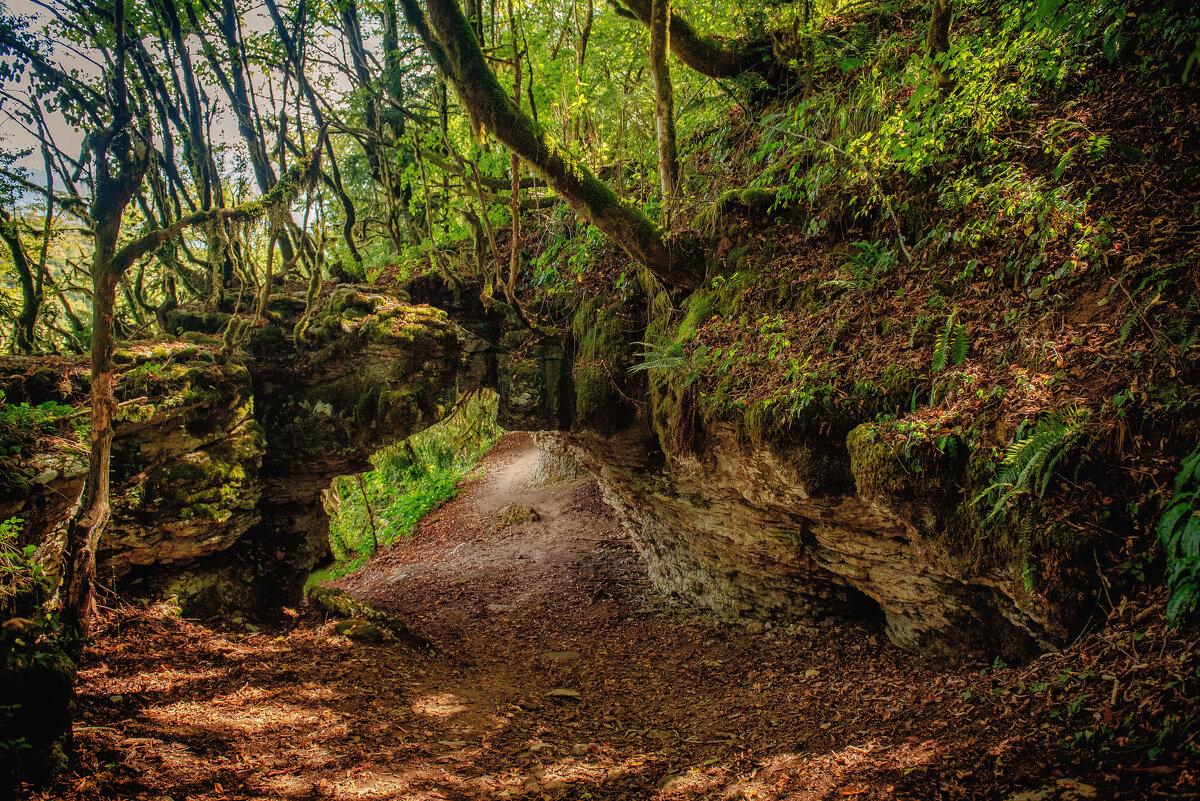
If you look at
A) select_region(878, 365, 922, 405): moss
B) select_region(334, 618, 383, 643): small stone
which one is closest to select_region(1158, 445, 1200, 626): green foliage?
select_region(878, 365, 922, 405): moss

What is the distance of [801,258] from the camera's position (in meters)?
5.79

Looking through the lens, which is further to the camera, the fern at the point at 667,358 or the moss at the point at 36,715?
the fern at the point at 667,358

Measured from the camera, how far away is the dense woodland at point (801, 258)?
303 centimetres

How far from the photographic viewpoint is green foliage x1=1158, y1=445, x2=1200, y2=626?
2.39 metres

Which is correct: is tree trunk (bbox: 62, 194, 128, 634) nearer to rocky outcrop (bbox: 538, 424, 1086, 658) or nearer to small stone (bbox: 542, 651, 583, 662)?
small stone (bbox: 542, 651, 583, 662)

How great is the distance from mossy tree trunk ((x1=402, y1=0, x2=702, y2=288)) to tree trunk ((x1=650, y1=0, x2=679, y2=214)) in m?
0.74

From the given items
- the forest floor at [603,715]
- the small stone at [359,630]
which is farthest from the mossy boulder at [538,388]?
the small stone at [359,630]

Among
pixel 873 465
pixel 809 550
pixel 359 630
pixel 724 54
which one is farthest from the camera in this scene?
pixel 724 54

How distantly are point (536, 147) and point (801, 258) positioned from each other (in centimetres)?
334

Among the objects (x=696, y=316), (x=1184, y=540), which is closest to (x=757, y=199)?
(x=696, y=316)

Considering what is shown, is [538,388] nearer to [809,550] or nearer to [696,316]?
[696,316]

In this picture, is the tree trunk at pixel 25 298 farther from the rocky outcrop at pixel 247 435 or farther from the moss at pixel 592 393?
the moss at pixel 592 393

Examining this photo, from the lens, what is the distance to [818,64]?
6.61 metres

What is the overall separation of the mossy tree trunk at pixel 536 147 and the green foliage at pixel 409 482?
30.8 ft
